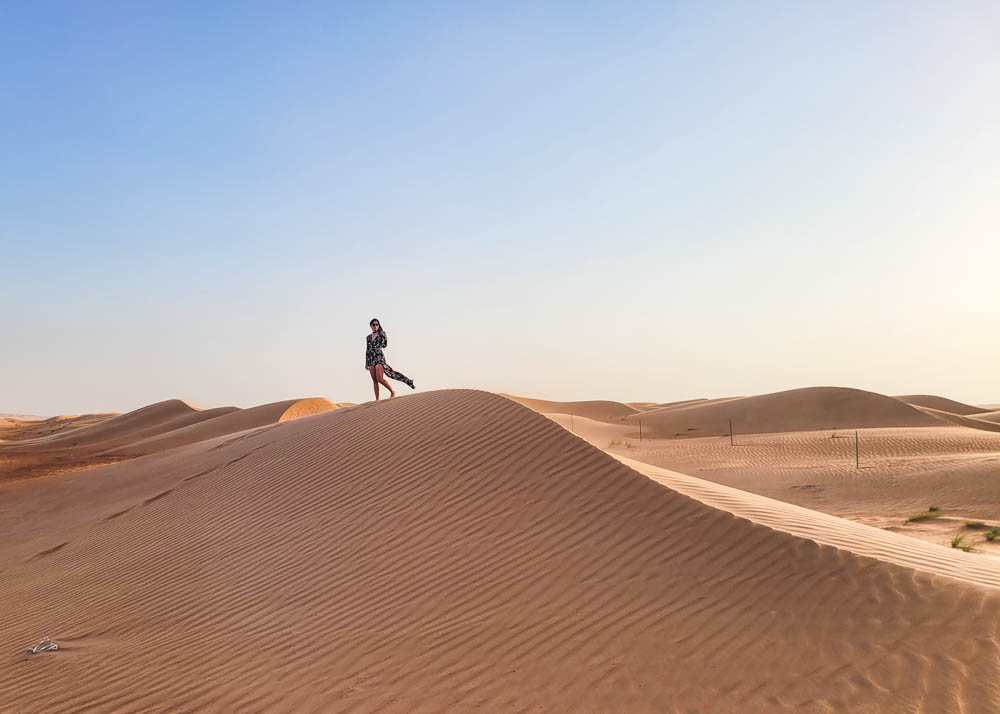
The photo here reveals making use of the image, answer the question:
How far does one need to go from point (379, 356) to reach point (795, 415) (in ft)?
91.1

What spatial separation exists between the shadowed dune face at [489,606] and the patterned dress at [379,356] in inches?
237

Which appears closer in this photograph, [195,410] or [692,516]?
[692,516]

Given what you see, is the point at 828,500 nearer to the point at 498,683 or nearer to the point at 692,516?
the point at 692,516

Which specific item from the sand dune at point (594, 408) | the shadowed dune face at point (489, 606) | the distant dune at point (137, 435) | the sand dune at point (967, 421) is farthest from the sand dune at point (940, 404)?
the shadowed dune face at point (489, 606)

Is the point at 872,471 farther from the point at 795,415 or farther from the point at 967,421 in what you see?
the point at 967,421

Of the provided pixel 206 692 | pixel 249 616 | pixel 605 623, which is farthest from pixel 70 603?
pixel 605 623

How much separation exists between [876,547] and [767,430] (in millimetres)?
30369

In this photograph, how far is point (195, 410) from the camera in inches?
1662

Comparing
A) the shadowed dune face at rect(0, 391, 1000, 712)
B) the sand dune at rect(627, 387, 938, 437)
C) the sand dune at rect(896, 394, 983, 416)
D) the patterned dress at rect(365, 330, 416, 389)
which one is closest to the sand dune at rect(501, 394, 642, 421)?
the sand dune at rect(627, 387, 938, 437)

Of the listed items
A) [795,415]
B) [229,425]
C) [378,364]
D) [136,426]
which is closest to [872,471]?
[378,364]

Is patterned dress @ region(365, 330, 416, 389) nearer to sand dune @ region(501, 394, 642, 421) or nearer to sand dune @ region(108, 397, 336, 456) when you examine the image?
sand dune @ region(108, 397, 336, 456)

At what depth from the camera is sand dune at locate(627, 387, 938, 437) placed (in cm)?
3488

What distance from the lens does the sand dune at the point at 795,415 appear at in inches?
1373

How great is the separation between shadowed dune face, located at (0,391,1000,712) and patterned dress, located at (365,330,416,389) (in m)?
6.02
